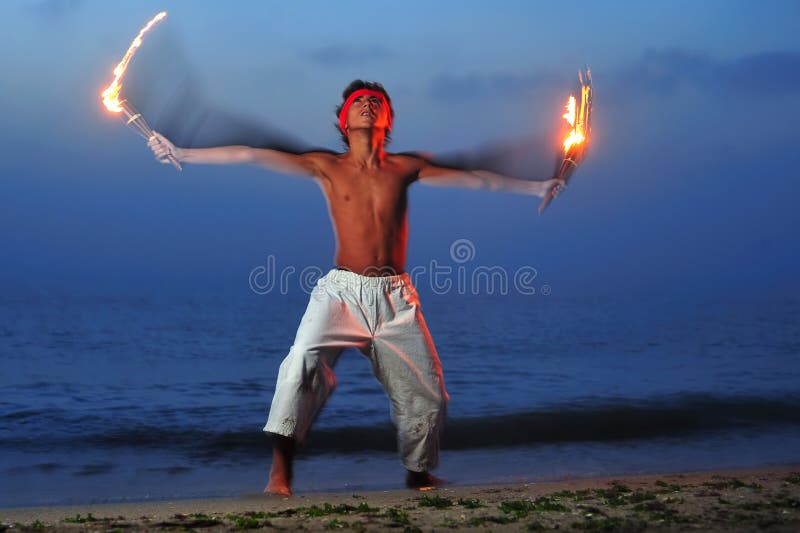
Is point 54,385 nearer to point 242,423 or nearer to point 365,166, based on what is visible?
point 242,423

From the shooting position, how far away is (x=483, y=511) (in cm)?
443

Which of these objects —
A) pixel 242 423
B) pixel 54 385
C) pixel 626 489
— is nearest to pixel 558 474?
pixel 626 489

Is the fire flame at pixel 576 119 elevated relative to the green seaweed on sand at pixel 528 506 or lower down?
elevated

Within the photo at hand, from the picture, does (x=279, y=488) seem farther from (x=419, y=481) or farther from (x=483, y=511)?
(x=483, y=511)

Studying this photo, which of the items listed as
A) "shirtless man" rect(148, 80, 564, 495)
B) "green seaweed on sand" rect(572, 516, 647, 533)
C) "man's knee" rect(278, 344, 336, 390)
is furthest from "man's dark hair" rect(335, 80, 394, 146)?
"green seaweed on sand" rect(572, 516, 647, 533)

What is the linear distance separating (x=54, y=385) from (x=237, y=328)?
11937 mm

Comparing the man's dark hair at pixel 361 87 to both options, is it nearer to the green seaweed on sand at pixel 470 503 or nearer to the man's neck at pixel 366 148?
the man's neck at pixel 366 148

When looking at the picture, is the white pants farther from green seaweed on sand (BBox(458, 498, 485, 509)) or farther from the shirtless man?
green seaweed on sand (BBox(458, 498, 485, 509))

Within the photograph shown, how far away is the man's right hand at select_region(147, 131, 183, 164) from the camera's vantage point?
571 centimetres

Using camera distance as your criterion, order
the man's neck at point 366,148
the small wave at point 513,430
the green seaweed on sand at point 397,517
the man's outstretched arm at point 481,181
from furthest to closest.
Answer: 1. the small wave at point 513,430
2. the man's outstretched arm at point 481,181
3. the man's neck at point 366,148
4. the green seaweed on sand at point 397,517

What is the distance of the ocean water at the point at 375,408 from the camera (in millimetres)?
7039

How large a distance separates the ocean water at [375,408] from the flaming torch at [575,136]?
2007 millimetres

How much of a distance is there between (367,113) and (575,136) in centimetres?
124

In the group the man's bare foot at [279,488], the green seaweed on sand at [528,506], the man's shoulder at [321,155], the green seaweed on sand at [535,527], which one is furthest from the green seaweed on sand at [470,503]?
the man's shoulder at [321,155]
